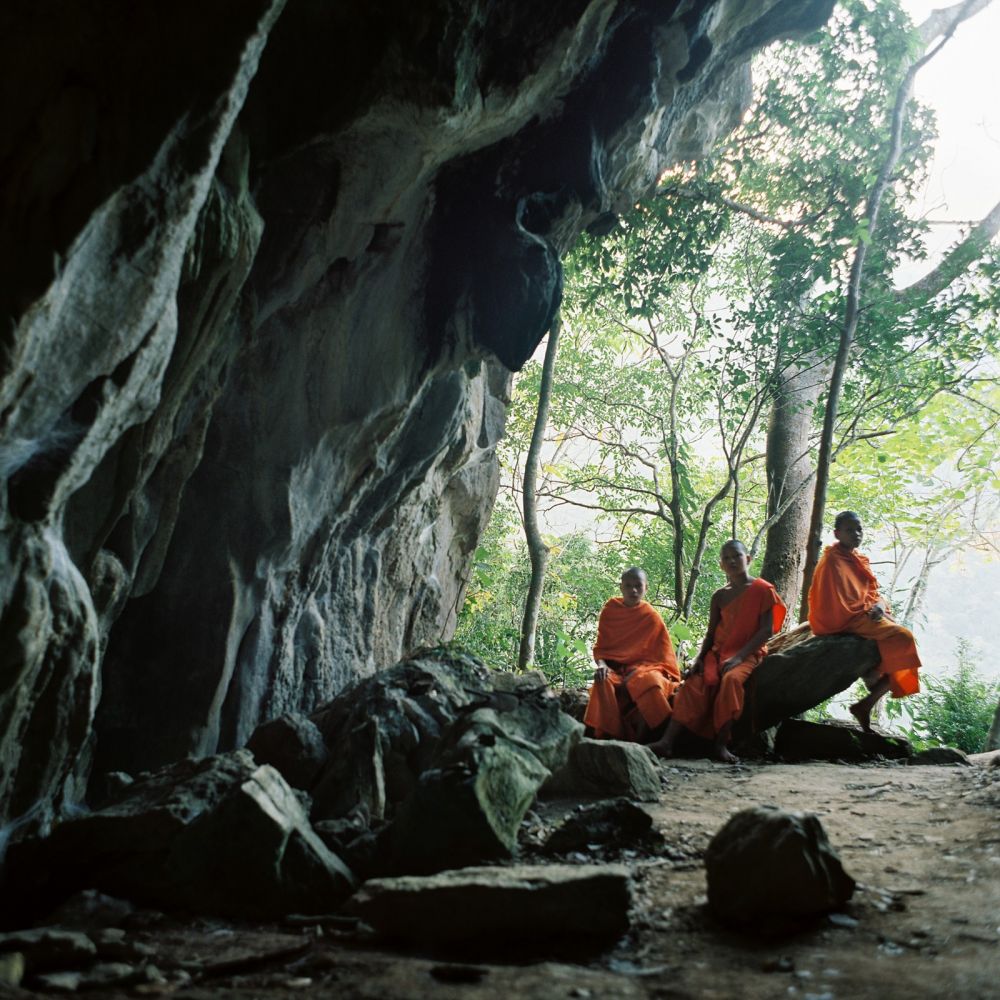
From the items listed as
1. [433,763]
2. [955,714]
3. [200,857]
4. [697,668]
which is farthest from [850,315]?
[200,857]

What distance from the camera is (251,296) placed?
4844 mm

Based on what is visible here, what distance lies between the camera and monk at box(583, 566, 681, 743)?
311 inches

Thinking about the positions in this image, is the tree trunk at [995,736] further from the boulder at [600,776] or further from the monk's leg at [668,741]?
the boulder at [600,776]

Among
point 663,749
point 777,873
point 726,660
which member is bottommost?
point 777,873

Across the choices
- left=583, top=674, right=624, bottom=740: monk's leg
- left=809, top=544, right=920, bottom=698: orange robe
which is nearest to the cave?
left=809, top=544, right=920, bottom=698: orange robe

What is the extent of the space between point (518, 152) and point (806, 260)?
5859 mm

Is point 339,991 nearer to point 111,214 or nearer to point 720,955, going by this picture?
point 720,955

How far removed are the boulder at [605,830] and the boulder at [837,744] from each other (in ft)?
12.4

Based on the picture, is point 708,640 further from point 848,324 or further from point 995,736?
point 848,324

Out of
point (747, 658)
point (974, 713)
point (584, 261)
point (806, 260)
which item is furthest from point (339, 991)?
point (974, 713)

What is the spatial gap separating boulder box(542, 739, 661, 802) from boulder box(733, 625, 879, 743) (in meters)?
2.58

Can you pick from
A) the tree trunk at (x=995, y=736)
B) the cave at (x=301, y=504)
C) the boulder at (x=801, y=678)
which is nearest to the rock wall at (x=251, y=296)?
the cave at (x=301, y=504)

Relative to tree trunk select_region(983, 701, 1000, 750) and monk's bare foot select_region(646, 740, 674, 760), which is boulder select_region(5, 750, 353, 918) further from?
tree trunk select_region(983, 701, 1000, 750)

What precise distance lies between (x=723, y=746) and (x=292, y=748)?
4.20 meters
